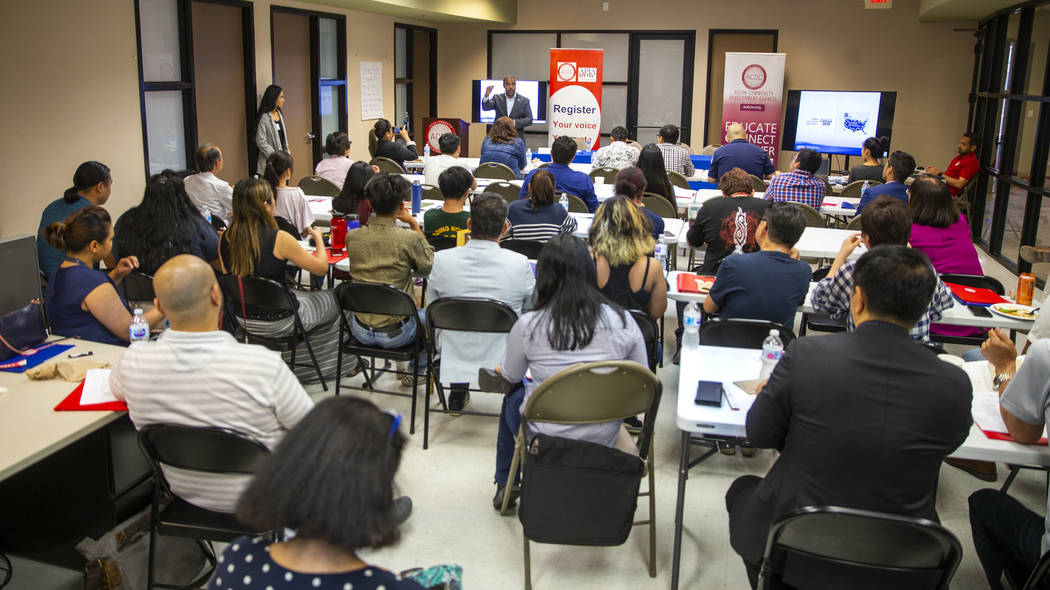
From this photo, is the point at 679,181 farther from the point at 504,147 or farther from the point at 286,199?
the point at 286,199

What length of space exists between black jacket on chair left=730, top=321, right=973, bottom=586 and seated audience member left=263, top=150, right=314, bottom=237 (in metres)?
3.80

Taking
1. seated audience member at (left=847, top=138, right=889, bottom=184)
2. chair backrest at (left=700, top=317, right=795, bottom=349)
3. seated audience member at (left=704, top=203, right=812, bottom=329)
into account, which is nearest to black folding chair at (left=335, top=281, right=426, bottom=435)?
chair backrest at (left=700, top=317, right=795, bottom=349)

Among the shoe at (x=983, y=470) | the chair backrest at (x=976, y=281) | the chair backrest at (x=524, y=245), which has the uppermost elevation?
the chair backrest at (x=524, y=245)

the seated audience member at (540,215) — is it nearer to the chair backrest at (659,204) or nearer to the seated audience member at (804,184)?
the chair backrest at (659,204)

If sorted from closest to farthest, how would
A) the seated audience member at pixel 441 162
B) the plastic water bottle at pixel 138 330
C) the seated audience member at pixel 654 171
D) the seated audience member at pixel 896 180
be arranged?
the plastic water bottle at pixel 138 330 < the seated audience member at pixel 896 180 < the seated audience member at pixel 654 171 < the seated audience member at pixel 441 162

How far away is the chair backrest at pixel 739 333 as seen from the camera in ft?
10.6

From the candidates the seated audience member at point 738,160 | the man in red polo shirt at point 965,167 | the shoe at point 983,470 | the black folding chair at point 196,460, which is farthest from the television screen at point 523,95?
the black folding chair at point 196,460

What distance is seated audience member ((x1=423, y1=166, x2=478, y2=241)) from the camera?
4.59 m

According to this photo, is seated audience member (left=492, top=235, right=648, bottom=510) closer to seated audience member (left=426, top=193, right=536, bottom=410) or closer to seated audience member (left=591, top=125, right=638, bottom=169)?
seated audience member (left=426, top=193, right=536, bottom=410)

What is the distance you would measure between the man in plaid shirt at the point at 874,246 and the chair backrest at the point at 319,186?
4.30 metres

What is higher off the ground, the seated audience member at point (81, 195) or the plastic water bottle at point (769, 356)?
the seated audience member at point (81, 195)

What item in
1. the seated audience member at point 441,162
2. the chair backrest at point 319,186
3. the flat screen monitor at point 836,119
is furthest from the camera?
the flat screen monitor at point 836,119

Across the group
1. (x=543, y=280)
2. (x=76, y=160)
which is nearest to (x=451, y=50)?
(x=76, y=160)

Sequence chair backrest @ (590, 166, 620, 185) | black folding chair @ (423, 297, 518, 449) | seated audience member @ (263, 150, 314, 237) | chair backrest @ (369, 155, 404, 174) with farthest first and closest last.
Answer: chair backrest @ (369, 155, 404, 174), chair backrest @ (590, 166, 620, 185), seated audience member @ (263, 150, 314, 237), black folding chair @ (423, 297, 518, 449)
